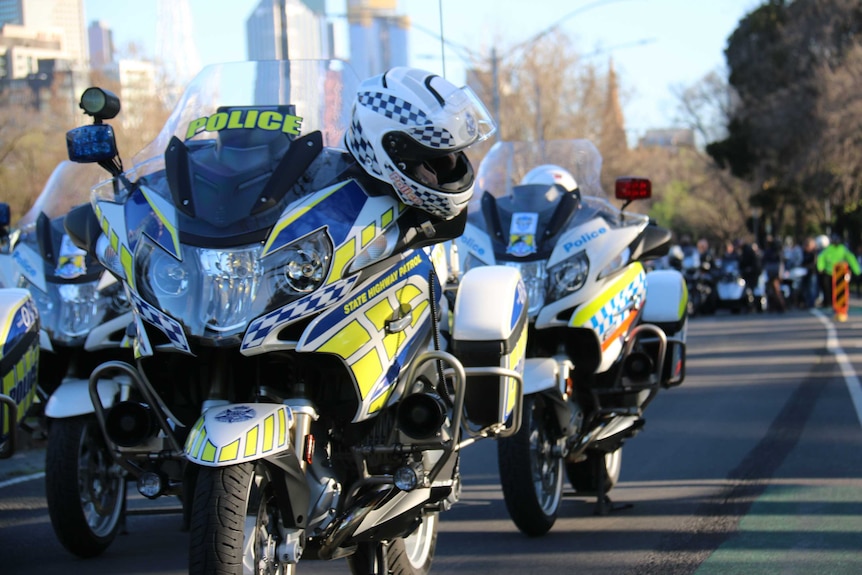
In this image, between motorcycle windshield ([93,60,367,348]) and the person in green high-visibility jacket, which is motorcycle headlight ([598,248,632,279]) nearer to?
motorcycle windshield ([93,60,367,348])

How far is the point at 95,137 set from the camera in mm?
4953

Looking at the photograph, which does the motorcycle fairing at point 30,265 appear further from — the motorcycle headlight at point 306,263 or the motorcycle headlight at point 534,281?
the motorcycle headlight at point 306,263

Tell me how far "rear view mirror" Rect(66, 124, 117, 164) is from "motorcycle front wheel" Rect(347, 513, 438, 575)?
5.88 ft

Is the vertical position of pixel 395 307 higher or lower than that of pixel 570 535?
higher

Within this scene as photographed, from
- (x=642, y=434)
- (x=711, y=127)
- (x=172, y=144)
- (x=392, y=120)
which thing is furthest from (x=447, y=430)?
(x=711, y=127)

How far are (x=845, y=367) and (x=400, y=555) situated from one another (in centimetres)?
1179

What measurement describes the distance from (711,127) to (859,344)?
5847 cm

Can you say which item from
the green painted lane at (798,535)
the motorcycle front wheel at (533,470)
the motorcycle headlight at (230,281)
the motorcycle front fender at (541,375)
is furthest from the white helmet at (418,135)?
the green painted lane at (798,535)

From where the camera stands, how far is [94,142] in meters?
4.96

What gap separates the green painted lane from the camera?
587 centimetres

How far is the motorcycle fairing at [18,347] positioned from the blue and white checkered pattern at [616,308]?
115 inches

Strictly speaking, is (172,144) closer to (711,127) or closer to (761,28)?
(761,28)

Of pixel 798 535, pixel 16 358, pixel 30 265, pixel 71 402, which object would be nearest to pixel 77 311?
pixel 30 265

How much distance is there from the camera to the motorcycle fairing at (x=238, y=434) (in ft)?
13.1
